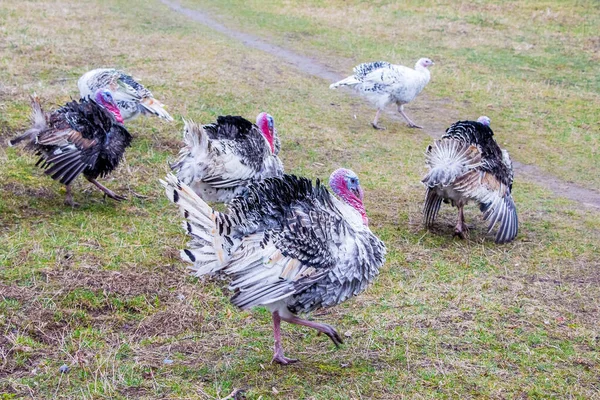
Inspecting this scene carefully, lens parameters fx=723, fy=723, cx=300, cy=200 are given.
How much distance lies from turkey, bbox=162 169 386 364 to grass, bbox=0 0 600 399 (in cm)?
51

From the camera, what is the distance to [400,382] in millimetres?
4496

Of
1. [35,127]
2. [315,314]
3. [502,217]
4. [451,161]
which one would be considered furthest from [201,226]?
[502,217]

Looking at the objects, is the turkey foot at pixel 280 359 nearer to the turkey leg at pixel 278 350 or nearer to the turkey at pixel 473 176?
the turkey leg at pixel 278 350

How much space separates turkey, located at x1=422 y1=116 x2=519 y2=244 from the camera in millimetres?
7133

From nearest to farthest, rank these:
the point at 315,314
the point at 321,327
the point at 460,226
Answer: the point at 321,327, the point at 315,314, the point at 460,226

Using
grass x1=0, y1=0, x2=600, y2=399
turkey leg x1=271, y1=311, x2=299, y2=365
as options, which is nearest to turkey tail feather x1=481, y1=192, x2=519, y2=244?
grass x1=0, y1=0, x2=600, y2=399

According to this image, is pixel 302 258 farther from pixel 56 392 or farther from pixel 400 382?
pixel 56 392

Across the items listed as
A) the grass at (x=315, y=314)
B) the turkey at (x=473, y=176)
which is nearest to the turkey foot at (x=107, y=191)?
the grass at (x=315, y=314)

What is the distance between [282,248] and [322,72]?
10.7 metres

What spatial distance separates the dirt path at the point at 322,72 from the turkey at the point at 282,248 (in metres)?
5.18

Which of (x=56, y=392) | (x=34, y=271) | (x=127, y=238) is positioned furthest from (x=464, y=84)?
(x=56, y=392)

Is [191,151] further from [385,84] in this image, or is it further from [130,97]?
[385,84]

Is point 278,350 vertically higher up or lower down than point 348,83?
lower down

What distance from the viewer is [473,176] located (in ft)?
23.5
